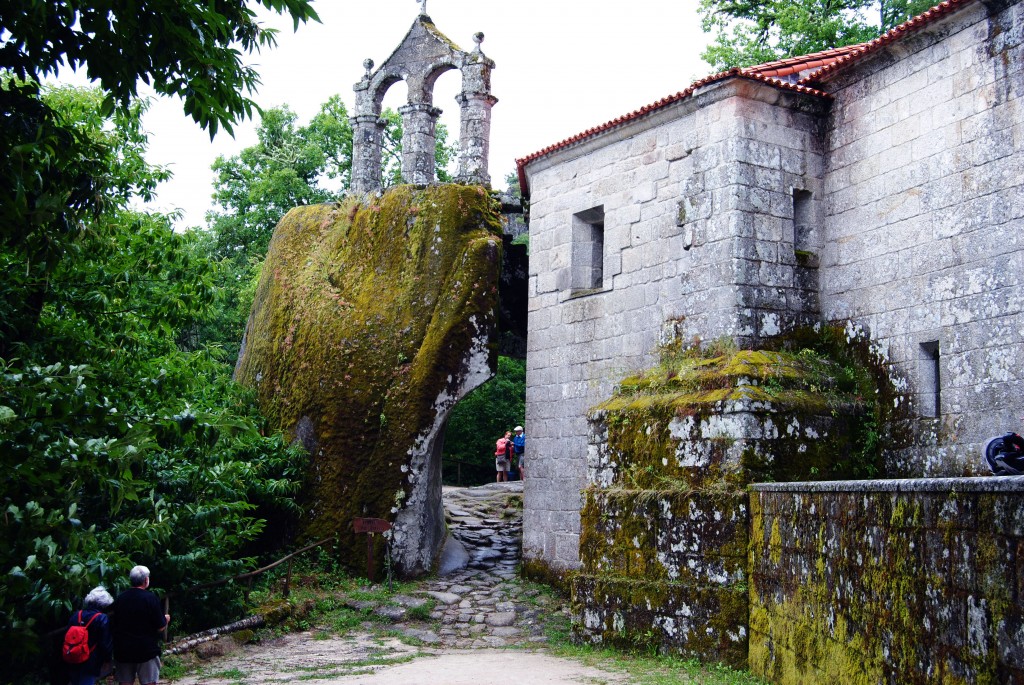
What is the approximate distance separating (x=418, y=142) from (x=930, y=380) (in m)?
8.82

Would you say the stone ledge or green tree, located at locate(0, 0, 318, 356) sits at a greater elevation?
green tree, located at locate(0, 0, 318, 356)

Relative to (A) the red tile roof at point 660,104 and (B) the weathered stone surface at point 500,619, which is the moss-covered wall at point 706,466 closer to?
(B) the weathered stone surface at point 500,619

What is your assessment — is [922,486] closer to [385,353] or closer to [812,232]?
[812,232]

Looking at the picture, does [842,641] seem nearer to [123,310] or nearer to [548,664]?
[548,664]

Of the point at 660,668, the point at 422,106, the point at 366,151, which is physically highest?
the point at 422,106

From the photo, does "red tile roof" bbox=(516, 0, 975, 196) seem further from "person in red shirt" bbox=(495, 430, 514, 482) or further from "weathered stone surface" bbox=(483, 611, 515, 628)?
"person in red shirt" bbox=(495, 430, 514, 482)

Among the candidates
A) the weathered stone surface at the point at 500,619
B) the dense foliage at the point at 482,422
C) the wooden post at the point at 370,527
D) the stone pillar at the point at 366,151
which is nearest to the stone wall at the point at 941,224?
the weathered stone surface at the point at 500,619

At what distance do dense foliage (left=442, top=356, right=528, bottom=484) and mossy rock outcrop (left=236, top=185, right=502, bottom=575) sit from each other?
10.2 meters

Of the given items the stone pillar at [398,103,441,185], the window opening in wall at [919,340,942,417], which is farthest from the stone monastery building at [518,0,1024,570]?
the stone pillar at [398,103,441,185]

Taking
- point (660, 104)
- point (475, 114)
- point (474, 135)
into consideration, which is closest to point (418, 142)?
point (474, 135)

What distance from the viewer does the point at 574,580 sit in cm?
965

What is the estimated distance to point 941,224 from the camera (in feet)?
28.2

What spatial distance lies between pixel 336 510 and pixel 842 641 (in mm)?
8385

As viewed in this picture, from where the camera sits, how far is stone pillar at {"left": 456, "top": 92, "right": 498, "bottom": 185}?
14523 mm
